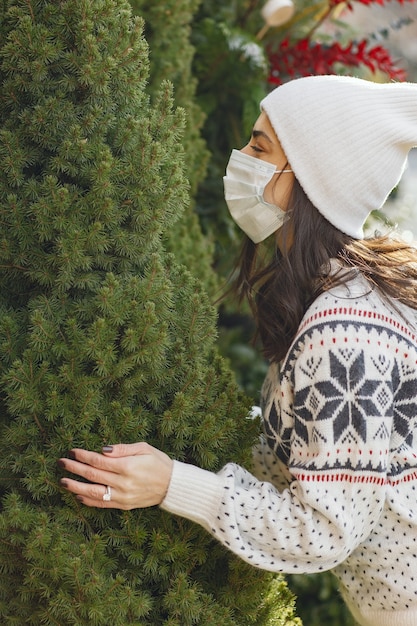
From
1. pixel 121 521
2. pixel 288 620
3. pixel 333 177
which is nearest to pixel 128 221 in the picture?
pixel 333 177

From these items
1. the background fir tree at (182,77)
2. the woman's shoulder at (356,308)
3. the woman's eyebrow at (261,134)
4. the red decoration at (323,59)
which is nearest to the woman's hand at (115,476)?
the woman's shoulder at (356,308)

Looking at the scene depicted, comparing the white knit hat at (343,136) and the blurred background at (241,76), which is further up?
the white knit hat at (343,136)

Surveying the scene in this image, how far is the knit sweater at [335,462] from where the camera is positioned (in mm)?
1599

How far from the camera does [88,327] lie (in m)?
1.60

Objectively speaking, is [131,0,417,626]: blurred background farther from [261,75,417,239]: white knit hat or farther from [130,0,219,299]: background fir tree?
[261,75,417,239]: white knit hat

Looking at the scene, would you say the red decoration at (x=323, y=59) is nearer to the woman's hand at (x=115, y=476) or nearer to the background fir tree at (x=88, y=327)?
the background fir tree at (x=88, y=327)

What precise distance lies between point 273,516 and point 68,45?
110 centimetres

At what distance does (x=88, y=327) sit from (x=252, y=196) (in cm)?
64

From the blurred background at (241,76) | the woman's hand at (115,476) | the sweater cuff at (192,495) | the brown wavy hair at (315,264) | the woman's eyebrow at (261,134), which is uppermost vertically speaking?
the woman's eyebrow at (261,134)

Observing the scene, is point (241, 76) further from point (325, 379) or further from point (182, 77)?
point (325, 379)

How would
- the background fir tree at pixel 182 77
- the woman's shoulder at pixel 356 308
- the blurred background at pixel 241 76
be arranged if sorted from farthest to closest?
the blurred background at pixel 241 76
the background fir tree at pixel 182 77
the woman's shoulder at pixel 356 308

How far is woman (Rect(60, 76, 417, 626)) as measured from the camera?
1.60 m

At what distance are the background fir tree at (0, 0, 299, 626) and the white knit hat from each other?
336 millimetres

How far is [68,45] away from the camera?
64.2 inches
